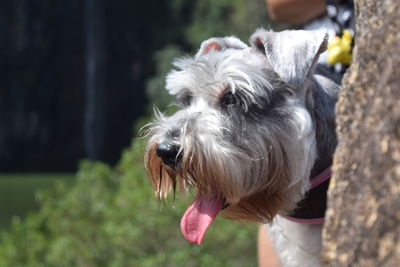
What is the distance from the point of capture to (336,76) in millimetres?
3637

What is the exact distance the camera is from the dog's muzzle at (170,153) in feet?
10.0

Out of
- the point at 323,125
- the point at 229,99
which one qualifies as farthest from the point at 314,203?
the point at 229,99

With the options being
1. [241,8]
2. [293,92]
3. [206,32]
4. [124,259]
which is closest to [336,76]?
[293,92]

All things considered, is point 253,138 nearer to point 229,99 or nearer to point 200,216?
point 229,99

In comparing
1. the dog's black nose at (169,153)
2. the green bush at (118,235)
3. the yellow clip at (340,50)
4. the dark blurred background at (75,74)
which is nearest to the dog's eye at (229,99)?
the dog's black nose at (169,153)

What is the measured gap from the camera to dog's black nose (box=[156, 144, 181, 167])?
10.0ft

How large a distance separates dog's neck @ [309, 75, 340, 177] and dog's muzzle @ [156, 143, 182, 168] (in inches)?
21.1

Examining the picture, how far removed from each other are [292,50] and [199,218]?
2.26 feet

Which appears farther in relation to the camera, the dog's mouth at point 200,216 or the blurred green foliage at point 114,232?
the blurred green foliage at point 114,232

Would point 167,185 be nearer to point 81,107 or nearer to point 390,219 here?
point 390,219

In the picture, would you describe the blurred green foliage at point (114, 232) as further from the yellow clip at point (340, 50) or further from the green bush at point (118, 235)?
the yellow clip at point (340, 50)

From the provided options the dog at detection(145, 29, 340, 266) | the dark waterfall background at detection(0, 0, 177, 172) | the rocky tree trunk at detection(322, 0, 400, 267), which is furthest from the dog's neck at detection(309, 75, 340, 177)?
the dark waterfall background at detection(0, 0, 177, 172)

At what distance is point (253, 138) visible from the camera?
10.1 feet

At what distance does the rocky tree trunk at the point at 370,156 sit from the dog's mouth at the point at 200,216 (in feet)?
4.12
